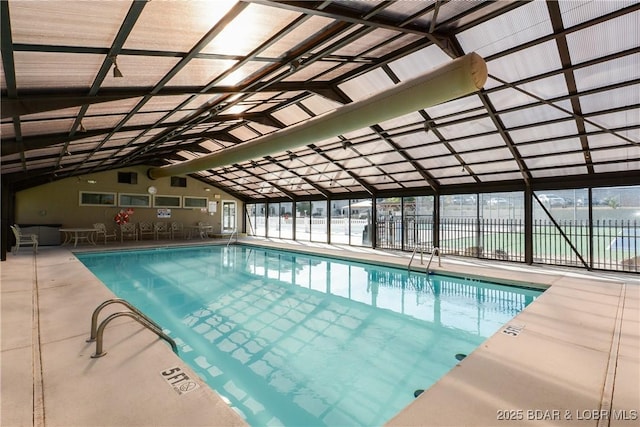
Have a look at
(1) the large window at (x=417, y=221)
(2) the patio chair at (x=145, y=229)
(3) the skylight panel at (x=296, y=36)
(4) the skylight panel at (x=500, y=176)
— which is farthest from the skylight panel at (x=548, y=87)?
(2) the patio chair at (x=145, y=229)

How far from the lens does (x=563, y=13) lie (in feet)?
12.3

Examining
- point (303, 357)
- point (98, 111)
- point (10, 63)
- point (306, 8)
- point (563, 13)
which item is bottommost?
point (303, 357)

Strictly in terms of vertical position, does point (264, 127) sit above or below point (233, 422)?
above

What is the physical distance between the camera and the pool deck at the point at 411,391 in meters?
1.93

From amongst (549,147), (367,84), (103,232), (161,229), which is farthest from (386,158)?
(103,232)

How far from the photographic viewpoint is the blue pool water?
2.87 m

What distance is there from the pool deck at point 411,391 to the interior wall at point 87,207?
9.73 meters

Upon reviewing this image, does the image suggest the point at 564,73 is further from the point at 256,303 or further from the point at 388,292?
the point at 256,303

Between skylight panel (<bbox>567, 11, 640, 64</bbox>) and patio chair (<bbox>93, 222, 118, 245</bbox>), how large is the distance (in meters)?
14.9

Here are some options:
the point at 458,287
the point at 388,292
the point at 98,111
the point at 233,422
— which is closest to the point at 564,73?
the point at 458,287

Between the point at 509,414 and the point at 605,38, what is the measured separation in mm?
4883

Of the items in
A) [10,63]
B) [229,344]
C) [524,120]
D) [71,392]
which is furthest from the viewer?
[524,120]

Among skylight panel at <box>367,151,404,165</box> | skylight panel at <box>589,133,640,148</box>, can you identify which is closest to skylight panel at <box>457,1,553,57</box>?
skylight panel at <box>589,133,640,148</box>

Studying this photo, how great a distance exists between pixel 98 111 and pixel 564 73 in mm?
7157
